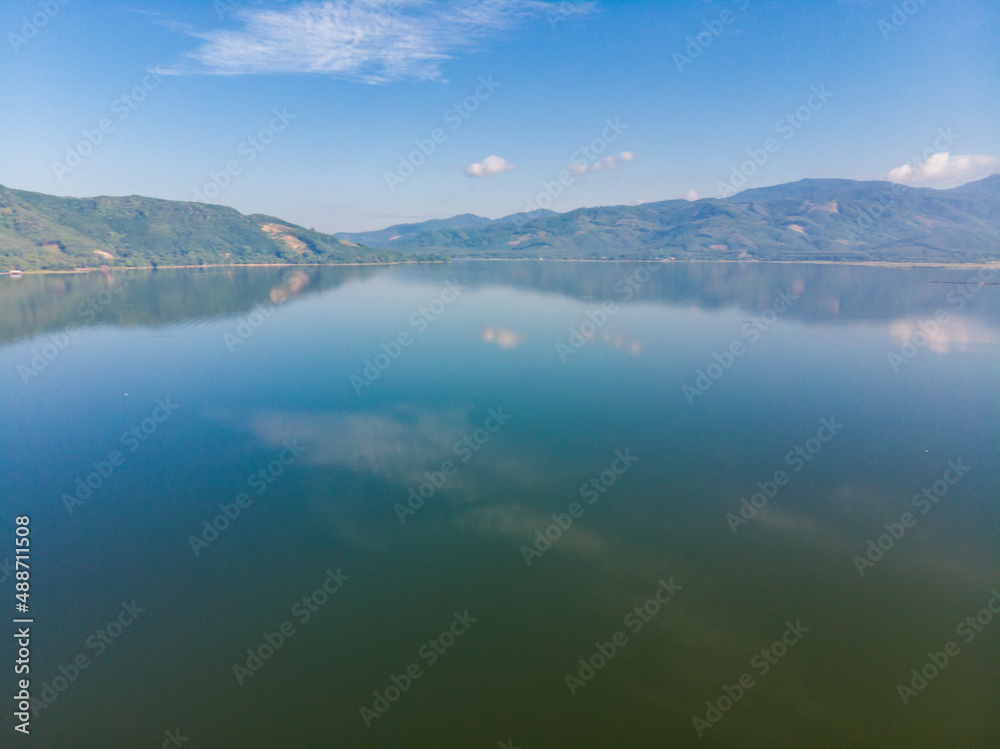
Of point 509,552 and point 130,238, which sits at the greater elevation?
point 130,238

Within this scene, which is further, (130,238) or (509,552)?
(130,238)

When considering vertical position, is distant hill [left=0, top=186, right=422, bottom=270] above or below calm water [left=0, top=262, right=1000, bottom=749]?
above

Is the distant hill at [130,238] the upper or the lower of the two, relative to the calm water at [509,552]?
upper

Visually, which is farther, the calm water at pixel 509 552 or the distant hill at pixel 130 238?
the distant hill at pixel 130 238

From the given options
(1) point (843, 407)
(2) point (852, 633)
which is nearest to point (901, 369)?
(1) point (843, 407)

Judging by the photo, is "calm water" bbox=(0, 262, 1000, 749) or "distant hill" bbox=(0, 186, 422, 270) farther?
"distant hill" bbox=(0, 186, 422, 270)
